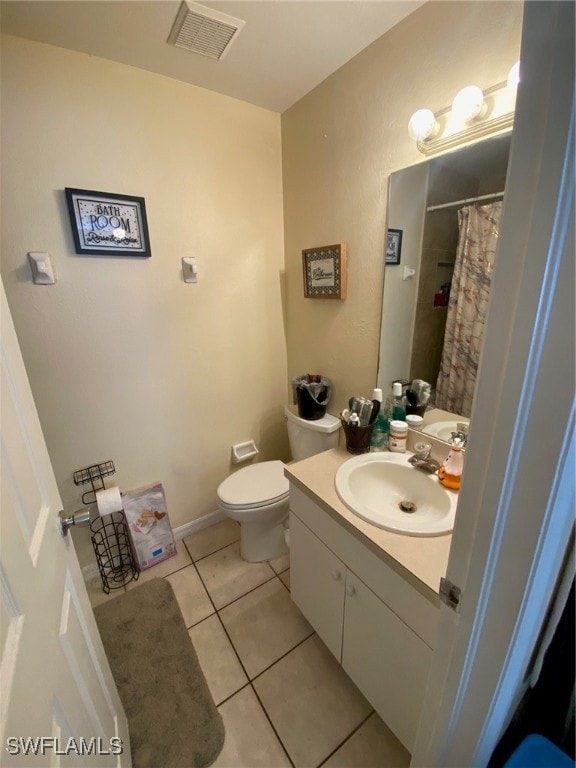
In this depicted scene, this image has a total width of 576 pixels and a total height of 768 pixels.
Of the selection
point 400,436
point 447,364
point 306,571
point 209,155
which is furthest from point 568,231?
point 209,155

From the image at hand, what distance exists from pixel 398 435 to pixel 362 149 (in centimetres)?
121

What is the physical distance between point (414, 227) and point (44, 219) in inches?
58.5

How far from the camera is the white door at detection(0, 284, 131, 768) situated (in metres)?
0.43

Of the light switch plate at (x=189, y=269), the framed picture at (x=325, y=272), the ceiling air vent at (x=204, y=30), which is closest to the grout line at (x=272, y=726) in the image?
the framed picture at (x=325, y=272)

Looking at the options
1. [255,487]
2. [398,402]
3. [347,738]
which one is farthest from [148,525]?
[398,402]

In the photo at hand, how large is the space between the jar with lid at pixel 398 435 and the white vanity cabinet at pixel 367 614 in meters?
0.43

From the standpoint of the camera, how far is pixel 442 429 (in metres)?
1.23

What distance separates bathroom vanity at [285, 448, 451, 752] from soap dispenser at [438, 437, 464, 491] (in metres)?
0.23

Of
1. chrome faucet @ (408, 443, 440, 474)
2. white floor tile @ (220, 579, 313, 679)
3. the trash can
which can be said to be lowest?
white floor tile @ (220, 579, 313, 679)

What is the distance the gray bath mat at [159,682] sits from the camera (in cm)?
105

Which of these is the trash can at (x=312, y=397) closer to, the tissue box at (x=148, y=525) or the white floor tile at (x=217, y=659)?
the tissue box at (x=148, y=525)

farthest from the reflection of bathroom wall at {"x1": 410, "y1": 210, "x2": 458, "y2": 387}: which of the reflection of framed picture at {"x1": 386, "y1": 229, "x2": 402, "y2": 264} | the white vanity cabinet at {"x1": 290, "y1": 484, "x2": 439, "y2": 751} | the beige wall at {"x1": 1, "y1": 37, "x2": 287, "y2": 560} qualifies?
the beige wall at {"x1": 1, "y1": 37, "x2": 287, "y2": 560}

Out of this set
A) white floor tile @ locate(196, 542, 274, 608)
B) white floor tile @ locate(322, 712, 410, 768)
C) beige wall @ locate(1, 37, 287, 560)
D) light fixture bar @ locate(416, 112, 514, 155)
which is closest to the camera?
light fixture bar @ locate(416, 112, 514, 155)

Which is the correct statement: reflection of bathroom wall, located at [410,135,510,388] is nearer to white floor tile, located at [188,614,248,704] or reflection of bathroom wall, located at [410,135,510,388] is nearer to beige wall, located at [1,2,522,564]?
beige wall, located at [1,2,522,564]
